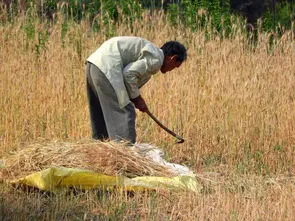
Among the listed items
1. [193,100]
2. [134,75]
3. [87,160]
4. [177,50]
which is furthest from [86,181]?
[193,100]

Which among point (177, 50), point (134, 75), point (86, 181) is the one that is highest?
point (177, 50)

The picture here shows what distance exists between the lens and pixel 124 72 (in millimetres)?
7266

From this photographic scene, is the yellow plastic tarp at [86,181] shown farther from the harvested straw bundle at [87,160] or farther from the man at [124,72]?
the man at [124,72]

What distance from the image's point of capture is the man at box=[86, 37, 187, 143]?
7203 mm

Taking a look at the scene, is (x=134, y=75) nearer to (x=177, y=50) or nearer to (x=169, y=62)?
(x=169, y=62)

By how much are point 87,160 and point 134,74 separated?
35.9 inches

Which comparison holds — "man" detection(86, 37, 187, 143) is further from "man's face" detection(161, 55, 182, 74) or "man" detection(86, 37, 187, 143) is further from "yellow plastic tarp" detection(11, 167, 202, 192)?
"yellow plastic tarp" detection(11, 167, 202, 192)

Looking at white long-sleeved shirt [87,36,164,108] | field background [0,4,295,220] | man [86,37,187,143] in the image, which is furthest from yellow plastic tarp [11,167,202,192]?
white long-sleeved shirt [87,36,164,108]

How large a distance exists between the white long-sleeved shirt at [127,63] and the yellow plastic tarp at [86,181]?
3.09 feet

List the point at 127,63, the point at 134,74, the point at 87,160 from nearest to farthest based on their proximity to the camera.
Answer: the point at 87,160
the point at 134,74
the point at 127,63

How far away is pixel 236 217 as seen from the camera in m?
5.71

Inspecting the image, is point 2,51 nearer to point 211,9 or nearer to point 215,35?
point 215,35

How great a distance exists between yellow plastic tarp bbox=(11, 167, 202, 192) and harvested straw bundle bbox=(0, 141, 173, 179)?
0.69 ft

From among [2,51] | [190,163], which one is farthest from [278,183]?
[2,51]
